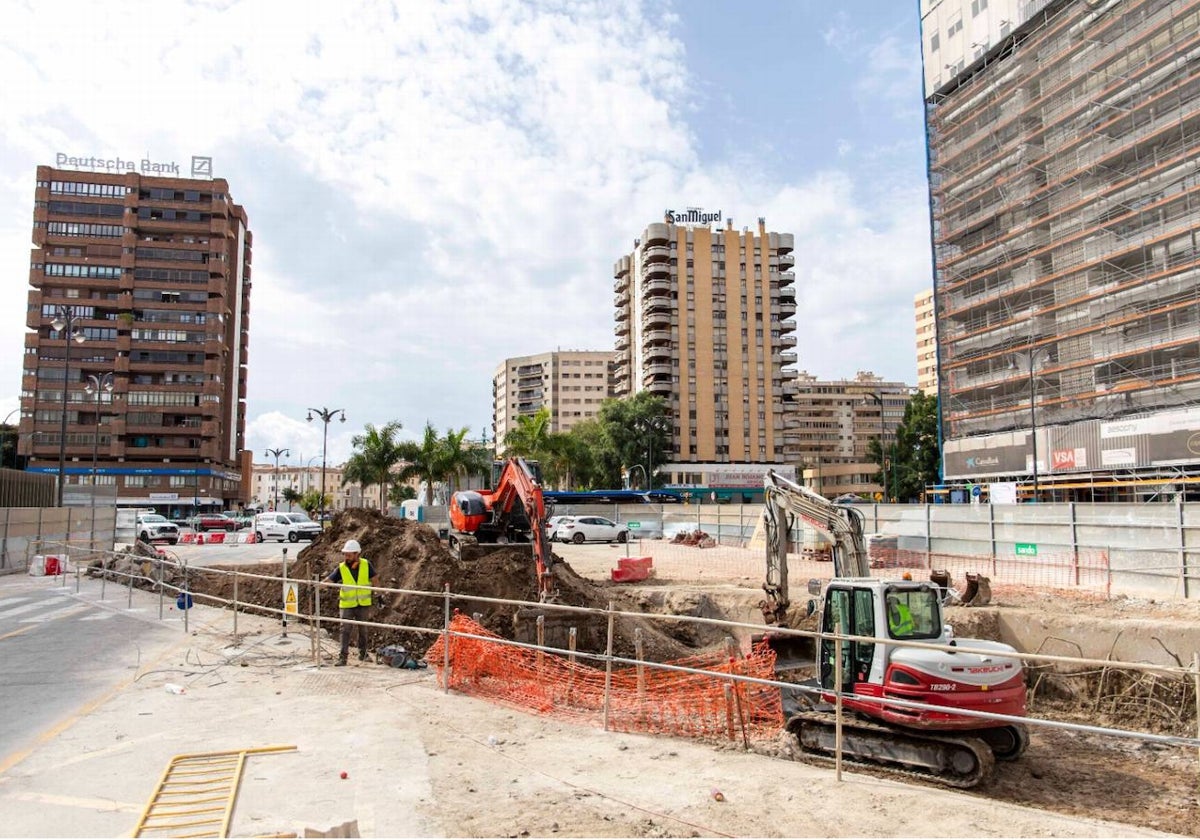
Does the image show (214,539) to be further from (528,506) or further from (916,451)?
(916,451)

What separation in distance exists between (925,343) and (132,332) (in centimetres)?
11588

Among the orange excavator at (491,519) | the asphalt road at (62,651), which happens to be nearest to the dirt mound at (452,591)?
the orange excavator at (491,519)

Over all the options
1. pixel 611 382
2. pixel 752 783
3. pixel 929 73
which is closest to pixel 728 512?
pixel 752 783

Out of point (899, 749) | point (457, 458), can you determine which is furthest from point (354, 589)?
point (457, 458)

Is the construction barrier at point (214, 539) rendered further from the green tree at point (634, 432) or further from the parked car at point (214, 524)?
the green tree at point (634, 432)

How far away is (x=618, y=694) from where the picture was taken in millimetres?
10578

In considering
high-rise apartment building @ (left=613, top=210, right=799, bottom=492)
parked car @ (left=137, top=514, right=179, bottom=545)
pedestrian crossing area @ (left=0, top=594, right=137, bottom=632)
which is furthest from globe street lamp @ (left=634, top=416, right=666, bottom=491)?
pedestrian crossing area @ (left=0, top=594, right=137, bottom=632)

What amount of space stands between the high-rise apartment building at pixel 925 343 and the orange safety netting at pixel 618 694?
125 metres

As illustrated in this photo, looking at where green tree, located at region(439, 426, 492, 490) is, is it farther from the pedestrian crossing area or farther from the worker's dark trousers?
the worker's dark trousers

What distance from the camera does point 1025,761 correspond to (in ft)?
33.1

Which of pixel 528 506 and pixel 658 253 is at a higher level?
pixel 658 253

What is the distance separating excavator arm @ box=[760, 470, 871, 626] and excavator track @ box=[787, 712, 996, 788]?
4091 mm

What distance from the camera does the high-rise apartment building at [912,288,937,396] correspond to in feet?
425

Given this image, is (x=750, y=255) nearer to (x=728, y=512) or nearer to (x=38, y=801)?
(x=728, y=512)
